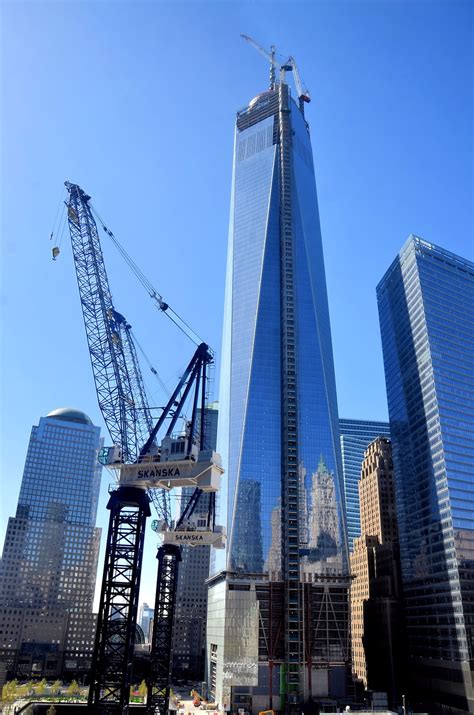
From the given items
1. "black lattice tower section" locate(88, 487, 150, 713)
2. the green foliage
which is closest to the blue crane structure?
"black lattice tower section" locate(88, 487, 150, 713)

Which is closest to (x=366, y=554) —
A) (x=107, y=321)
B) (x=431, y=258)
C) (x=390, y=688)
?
(x=390, y=688)

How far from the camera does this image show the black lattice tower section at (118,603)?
55.2 m

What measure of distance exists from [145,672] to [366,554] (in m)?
79.4

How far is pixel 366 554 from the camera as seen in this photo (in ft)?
559

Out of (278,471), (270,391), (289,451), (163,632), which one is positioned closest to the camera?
(163,632)

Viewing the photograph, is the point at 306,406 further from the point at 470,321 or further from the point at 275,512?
the point at 470,321

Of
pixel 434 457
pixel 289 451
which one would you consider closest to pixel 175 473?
pixel 434 457

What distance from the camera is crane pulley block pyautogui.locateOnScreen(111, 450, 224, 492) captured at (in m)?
59.6

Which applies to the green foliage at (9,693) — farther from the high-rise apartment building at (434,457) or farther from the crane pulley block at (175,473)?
the high-rise apartment building at (434,457)

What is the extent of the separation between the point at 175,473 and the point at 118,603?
14.4 m

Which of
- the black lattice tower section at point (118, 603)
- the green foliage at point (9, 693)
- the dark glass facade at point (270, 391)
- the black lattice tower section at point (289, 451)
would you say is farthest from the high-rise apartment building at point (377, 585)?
the black lattice tower section at point (118, 603)

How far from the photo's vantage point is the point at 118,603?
5756 centimetres

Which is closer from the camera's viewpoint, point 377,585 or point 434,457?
point 434,457

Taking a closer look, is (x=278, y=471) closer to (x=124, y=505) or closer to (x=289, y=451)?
(x=289, y=451)
